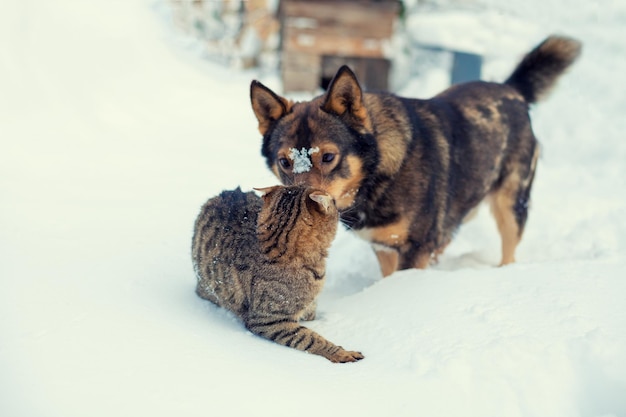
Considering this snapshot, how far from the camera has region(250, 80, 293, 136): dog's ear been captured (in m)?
3.12

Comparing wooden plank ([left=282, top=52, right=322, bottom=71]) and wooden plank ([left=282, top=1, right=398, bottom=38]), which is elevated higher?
wooden plank ([left=282, top=1, right=398, bottom=38])

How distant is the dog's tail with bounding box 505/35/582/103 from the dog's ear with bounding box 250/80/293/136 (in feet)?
6.63

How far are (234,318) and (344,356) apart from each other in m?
0.70

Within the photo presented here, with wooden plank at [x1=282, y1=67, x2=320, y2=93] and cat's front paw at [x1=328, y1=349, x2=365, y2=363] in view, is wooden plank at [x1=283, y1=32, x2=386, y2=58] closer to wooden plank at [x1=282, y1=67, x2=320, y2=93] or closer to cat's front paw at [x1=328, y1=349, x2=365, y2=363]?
wooden plank at [x1=282, y1=67, x2=320, y2=93]

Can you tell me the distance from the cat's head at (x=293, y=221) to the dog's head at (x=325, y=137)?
1.16 ft

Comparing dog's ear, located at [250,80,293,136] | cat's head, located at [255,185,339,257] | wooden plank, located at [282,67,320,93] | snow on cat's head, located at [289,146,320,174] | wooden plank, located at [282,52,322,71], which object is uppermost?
dog's ear, located at [250,80,293,136]

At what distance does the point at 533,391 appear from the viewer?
6.54 feet

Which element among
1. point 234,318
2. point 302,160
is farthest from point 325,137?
point 234,318

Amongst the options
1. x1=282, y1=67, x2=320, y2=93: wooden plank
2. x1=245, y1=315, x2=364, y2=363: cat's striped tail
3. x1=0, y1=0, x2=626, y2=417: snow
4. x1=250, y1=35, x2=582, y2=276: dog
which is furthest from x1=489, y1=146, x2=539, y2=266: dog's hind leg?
x1=282, y1=67, x2=320, y2=93: wooden plank

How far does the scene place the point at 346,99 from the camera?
3.04 metres

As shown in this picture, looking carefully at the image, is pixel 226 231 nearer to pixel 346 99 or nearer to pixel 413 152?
pixel 346 99

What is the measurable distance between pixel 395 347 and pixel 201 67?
8562 mm

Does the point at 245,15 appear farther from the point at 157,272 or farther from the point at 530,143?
the point at 157,272

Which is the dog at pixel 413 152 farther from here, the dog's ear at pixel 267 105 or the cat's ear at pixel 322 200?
the cat's ear at pixel 322 200
